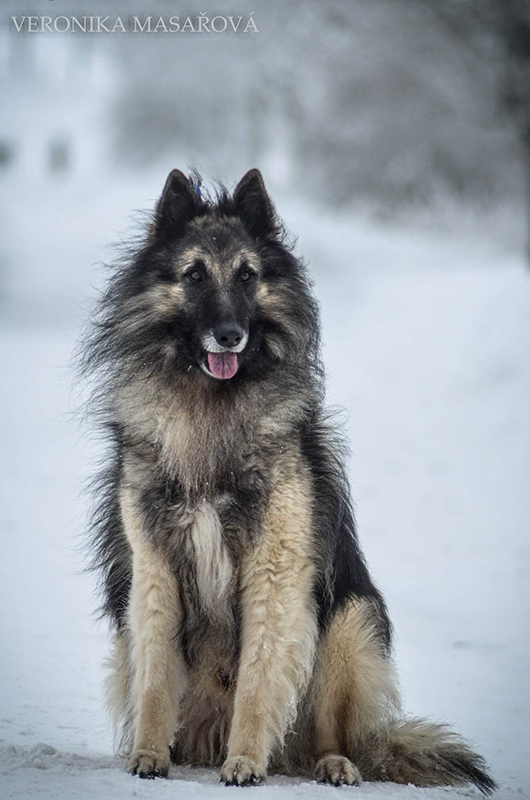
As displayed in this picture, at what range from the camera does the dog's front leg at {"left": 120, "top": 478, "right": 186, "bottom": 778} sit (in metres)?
3.52

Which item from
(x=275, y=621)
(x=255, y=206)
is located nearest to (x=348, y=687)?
(x=275, y=621)

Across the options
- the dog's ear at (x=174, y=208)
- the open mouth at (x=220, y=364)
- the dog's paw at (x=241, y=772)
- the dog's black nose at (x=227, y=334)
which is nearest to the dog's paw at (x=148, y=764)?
the dog's paw at (x=241, y=772)

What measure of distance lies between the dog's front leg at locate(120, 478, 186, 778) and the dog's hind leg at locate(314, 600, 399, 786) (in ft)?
2.02

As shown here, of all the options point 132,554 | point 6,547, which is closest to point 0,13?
point 6,547

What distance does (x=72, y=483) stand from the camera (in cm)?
1146

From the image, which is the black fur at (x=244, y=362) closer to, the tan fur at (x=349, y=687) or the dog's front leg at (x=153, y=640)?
the tan fur at (x=349, y=687)

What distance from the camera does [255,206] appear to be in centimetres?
412

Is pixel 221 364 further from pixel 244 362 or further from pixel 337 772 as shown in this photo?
pixel 337 772

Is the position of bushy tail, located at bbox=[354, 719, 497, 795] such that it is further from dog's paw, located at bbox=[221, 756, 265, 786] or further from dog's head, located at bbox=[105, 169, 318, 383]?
dog's head, located at bbox=[105, 169, 318, 383]

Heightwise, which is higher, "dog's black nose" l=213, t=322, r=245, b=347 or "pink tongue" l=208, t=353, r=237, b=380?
"dog's black nose" l=213, t=322, r=245, b=347

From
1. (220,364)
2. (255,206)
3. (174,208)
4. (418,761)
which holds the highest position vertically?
(255,206)

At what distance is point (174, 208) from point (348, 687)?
2.20 m

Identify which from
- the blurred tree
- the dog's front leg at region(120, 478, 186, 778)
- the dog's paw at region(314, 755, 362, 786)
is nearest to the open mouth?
the dog's front leg at region(120, 478, 186, 778)

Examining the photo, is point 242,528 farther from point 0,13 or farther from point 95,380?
point 0,13
